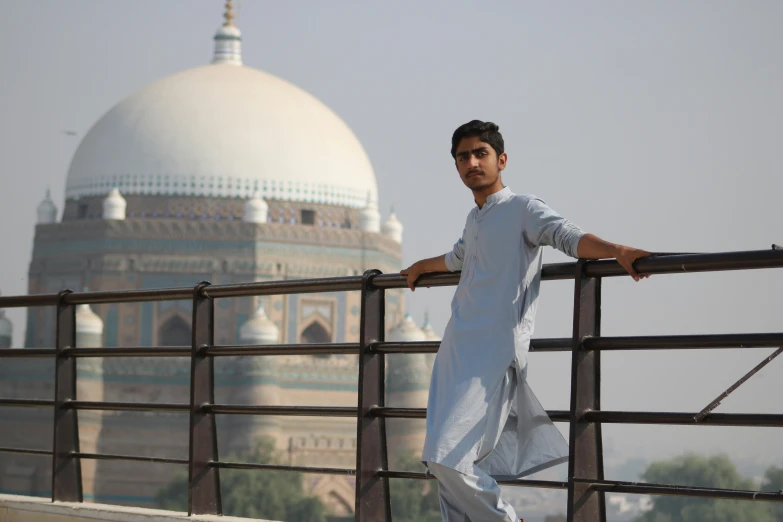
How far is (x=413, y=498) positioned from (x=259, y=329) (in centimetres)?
429

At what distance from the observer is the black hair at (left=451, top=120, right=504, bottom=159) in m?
2.71

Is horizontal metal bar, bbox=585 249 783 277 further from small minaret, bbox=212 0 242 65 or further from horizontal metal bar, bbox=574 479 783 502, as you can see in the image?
small minaret, bbox=212 0 242 65

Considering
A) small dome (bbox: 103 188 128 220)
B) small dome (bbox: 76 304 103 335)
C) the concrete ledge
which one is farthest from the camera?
small dome (bbox: 103 188 128 220)

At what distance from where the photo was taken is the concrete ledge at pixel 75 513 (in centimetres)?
333

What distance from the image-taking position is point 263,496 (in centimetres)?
2845

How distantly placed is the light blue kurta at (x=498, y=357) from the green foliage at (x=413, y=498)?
84.9ft

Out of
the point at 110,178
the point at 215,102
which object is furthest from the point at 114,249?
the point at 215,102

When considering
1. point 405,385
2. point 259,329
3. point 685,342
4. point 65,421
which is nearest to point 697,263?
point 685,342

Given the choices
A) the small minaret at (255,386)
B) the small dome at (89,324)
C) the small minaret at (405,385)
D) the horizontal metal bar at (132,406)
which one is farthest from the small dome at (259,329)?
the horizontal metal bar at (132,406)

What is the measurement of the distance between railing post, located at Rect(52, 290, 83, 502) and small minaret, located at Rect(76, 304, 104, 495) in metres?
25.1

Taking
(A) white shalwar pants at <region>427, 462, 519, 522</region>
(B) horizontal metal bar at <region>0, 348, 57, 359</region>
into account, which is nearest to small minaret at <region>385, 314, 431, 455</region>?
(B) horizontal metal bar at <region>0, 348, 57, 359</region>

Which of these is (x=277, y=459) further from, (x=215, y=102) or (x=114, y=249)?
(x=215, y=102)

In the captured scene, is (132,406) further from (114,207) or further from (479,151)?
(114,207)

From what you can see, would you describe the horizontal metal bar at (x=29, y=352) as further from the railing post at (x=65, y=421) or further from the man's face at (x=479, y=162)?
the man's face at (x=479, y=162)
